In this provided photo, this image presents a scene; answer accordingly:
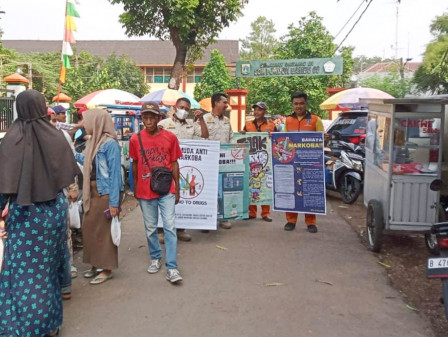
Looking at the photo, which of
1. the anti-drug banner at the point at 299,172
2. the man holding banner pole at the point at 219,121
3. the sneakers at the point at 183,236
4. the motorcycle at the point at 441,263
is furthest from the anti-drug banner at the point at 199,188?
the motorcycle at the point at 441,263

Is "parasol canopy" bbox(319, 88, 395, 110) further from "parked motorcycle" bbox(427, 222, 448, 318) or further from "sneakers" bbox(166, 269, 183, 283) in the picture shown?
"parked motorcycle" bbox(427, 222, 448, 318)

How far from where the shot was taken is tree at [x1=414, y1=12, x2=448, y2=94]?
23.9 meters

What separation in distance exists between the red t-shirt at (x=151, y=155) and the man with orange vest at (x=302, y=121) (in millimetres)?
2369

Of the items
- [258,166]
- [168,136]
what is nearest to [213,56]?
[258,166]

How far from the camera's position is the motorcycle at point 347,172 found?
9.00m

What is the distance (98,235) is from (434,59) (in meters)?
25.1

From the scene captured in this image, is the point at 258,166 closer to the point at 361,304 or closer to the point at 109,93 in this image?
the point at 361,304

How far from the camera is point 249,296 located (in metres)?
4.42

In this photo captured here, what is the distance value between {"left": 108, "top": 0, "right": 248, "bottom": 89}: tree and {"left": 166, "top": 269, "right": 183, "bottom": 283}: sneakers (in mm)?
13600

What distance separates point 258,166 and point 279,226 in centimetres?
98

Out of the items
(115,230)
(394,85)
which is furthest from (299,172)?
(394,85)

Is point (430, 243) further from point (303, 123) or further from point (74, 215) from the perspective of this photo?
point (74, 215)

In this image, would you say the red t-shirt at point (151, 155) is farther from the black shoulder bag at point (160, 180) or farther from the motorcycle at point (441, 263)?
the motorcycle at point (441, 263)

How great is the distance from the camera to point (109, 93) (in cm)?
1409
